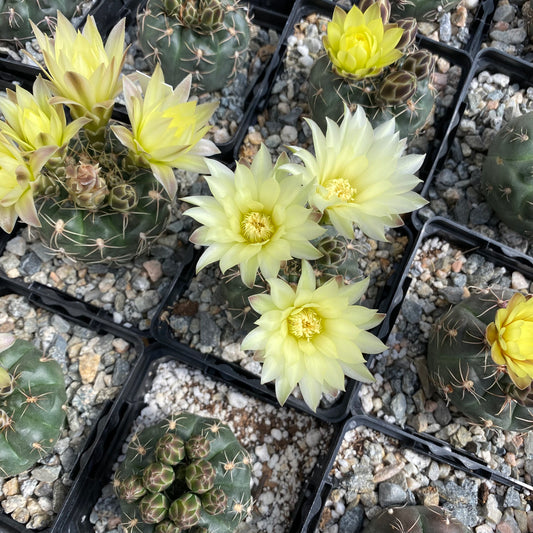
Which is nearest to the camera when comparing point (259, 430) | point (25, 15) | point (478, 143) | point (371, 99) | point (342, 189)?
point (342, 189)

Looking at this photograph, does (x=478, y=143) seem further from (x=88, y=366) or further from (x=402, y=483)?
(x=88, y=366)

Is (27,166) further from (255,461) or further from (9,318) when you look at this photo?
(255,461)

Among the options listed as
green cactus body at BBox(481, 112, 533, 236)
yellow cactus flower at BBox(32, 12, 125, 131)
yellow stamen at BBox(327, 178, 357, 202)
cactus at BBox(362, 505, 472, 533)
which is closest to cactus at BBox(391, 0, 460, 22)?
green cactus body at BBox(481, 112, 533, 236)

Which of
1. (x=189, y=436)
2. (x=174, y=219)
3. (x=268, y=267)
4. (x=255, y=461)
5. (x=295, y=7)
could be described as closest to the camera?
(x=268, y=267)

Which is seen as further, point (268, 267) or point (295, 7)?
point (295, 7)

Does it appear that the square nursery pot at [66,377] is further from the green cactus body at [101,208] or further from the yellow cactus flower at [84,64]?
the yellow cactus flower at [84,64]

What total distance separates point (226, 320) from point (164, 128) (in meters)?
0.69

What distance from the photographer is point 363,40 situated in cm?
123

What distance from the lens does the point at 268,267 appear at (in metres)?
1.00

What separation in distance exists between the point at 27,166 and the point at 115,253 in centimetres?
33

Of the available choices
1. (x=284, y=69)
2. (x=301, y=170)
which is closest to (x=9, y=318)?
(x=301, y=170)

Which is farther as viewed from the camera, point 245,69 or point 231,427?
point 245,69

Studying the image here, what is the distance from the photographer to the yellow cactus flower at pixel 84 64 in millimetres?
1016

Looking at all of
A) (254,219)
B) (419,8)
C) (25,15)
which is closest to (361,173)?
(254,219)
